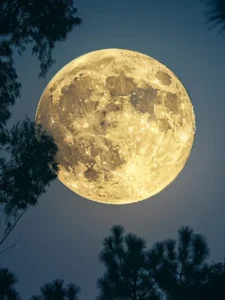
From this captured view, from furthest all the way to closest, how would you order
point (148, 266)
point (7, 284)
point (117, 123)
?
point (148, 266)
point (7, 284)
point (117, 123)

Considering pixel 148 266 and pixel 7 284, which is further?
pixel 148 266

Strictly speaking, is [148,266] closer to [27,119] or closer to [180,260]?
[180,260]

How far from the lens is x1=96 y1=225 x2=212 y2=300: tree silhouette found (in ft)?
50.1

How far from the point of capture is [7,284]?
1222 cm

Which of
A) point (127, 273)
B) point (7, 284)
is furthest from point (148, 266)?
point (7, 284)

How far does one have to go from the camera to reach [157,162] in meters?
11.0

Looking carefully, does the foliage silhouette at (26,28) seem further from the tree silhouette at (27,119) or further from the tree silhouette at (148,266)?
the tree silhouette at (148,266)

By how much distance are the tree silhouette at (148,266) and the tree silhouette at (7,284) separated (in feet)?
14.2

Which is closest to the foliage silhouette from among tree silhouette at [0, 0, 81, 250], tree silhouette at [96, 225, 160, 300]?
tree silhouette at [0, 0, 81, 250]

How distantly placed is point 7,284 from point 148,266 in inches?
220

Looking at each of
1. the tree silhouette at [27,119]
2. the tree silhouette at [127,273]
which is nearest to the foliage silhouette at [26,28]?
the tree silhouette at [27,119]

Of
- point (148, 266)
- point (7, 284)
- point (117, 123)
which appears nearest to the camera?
point (117, 123)

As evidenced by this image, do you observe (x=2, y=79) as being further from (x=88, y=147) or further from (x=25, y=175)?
(x=88, y=147)

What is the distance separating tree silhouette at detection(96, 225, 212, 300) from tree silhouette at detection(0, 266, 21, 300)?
432cm
